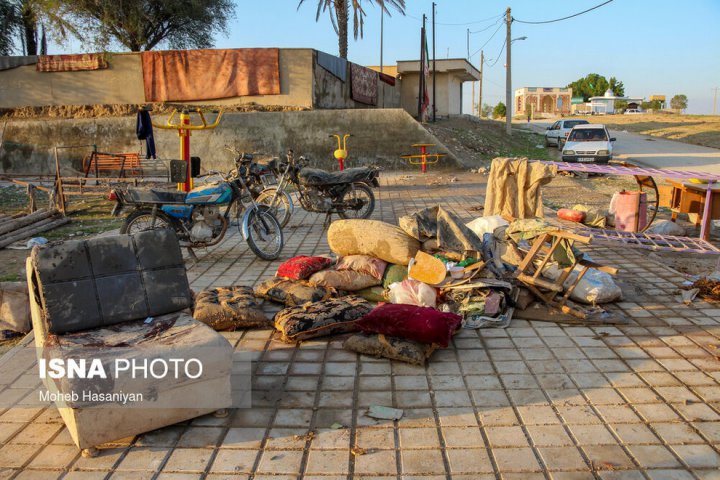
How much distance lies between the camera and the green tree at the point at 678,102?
84125 millimetres

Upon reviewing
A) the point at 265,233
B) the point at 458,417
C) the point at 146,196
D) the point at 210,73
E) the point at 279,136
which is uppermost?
the point at 210,73

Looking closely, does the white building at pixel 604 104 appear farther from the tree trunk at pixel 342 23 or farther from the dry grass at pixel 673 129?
the tree trunk at pixel 342 23

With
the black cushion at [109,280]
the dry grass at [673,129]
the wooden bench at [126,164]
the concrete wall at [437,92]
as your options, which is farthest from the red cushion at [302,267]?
the dry grass at [673,129]

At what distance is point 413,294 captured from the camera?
4.70 meters

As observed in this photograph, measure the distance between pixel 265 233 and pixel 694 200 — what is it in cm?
581

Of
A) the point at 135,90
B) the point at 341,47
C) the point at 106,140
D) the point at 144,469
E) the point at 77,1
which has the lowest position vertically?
the point at 144,469

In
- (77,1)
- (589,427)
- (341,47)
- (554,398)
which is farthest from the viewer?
(341,47)

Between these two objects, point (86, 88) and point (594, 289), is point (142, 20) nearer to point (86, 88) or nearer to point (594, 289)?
point (86, 88)

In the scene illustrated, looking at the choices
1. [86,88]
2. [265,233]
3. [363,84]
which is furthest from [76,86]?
[265,233]

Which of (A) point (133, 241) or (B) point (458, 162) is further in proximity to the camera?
(B) point (458, 162)

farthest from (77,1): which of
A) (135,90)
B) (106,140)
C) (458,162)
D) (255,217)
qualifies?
(255,217)

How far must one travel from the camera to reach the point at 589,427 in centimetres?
301

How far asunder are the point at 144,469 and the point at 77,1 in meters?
23.1

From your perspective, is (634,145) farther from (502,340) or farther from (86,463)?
(86,463)
